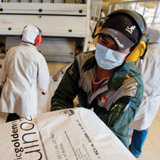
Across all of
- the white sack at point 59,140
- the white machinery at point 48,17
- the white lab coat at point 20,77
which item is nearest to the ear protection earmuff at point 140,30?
the white sack at point 59,140

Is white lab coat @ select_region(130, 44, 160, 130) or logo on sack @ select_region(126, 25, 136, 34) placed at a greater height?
logo on sack @ select_region(126, 25, 136, 34)

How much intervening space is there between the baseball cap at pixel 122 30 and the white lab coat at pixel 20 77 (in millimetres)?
1009

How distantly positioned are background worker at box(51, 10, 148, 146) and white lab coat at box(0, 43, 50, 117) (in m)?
0.76

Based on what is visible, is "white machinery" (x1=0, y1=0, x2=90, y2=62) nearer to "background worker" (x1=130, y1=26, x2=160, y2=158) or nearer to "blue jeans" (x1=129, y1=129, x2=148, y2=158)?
"background worker" (x1=130, y1=26, x2=160, y2=158)

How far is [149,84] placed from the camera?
1209 mm

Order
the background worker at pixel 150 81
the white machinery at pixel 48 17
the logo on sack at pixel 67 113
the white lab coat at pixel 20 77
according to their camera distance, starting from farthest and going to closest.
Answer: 1. the white machinery at pixel 48 17
2. the white lab coat at pixel 20 77
3. the background worker at pixel 150 81
4. the logo on sack at pixel 67 113

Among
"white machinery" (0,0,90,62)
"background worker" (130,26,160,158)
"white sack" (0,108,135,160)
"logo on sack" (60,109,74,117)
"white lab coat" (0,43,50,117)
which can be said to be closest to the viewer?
"white sack" (0,108,135,160)

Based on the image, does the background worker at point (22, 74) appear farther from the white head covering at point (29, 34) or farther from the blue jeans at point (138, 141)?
the blue jeans at point (138, 141)

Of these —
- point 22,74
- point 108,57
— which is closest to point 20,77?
point 22,74

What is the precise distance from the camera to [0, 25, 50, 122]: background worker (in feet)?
4.72

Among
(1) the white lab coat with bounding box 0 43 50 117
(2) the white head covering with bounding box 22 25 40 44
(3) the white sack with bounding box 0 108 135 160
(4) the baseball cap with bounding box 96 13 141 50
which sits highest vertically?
(4) the baseball cap with bounding box 96 13 141 50

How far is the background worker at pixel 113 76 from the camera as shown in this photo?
0.64m

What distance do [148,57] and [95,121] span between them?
860 mm

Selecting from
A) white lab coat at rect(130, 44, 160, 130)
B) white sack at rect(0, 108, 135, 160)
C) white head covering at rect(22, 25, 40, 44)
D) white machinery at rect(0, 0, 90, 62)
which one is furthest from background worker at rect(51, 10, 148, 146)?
white machinery at rect(0, 0, 90, 62)
